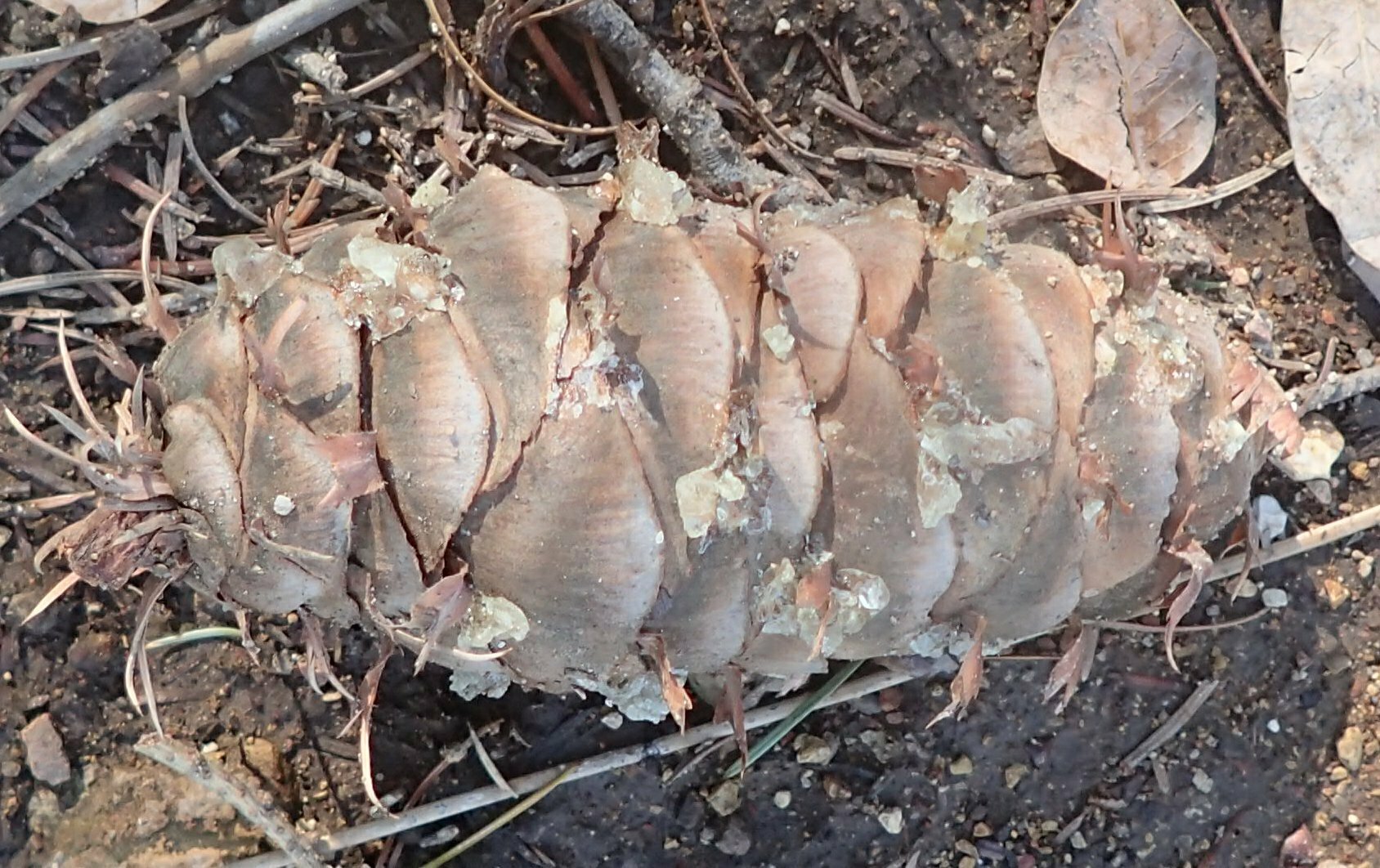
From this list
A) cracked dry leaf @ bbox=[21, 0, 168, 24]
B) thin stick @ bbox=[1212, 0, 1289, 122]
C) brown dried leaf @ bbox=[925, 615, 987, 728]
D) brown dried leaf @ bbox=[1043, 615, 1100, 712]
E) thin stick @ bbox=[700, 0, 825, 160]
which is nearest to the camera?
brown dried leaf @ bbox=[925, 615, 987, 728]

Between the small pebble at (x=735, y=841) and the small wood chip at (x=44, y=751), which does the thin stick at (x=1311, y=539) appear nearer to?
the small pebble at (x=735, y=841)

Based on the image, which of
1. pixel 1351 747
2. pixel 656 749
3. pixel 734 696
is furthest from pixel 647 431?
pixel 1351 747

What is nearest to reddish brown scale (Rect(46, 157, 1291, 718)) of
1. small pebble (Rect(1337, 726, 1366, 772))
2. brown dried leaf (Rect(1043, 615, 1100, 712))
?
brown dried leaf (Rect(1043, 615, 1100, 712))

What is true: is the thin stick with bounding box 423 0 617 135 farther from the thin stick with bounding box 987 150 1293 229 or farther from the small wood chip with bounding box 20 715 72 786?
the small wood chip with bounding box 20 715 72 786

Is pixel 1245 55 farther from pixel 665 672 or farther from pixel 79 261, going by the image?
pixel 79 261

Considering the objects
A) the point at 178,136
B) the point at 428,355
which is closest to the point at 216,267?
the point at 428,355

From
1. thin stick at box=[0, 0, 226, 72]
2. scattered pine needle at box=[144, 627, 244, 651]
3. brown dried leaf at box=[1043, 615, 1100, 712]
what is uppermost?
thin stick at box=[0, 0, 226, 72]

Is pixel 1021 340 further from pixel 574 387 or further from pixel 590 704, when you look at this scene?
pixel 590 704

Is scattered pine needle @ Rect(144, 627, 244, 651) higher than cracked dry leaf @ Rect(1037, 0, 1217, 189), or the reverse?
cracked dry leaf @ Rect(1037, 0, 1217, 189)
